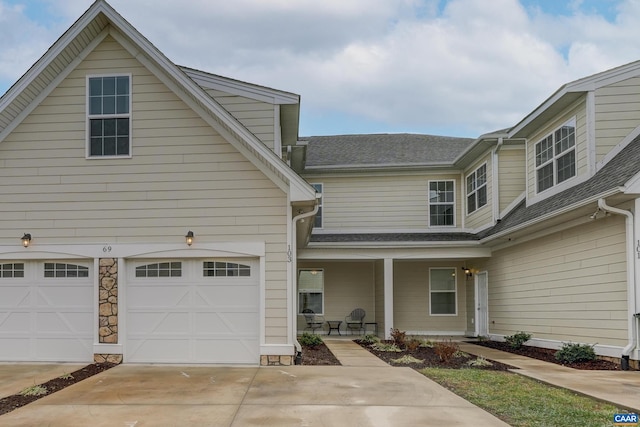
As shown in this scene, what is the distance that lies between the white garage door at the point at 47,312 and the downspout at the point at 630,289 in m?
8.96

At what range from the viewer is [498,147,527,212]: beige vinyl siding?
14.6m

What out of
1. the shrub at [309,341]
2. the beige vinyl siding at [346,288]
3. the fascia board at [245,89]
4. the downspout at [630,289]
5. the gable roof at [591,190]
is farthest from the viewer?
the beige vinyl siding at [346,288]

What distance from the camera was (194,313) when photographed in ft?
30.6

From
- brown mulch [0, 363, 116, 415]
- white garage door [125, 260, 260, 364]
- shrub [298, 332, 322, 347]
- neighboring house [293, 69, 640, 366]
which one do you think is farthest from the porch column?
brown mulch [0, 363, 116, 415]

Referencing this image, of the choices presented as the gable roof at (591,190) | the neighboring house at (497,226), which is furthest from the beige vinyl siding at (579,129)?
the gable roof at (591,190)

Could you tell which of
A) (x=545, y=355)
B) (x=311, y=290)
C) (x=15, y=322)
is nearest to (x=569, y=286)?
(x=545, y=355)

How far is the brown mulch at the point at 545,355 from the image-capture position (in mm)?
8945

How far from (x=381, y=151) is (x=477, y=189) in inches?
151

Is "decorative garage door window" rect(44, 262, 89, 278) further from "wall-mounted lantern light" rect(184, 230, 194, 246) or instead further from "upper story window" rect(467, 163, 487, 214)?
"upper story window" rect(467, 163, 487, 214)

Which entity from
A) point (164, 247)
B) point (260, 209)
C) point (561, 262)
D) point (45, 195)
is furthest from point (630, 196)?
point (45, 195)

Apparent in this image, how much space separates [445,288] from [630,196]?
9.09 m

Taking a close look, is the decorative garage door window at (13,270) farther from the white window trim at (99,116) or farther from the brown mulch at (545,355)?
the brown mulch at (545,355)

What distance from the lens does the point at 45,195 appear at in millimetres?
9508

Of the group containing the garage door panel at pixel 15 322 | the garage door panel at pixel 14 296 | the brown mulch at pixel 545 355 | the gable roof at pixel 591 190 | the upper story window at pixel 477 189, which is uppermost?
the upper story window at pixel 477 189
